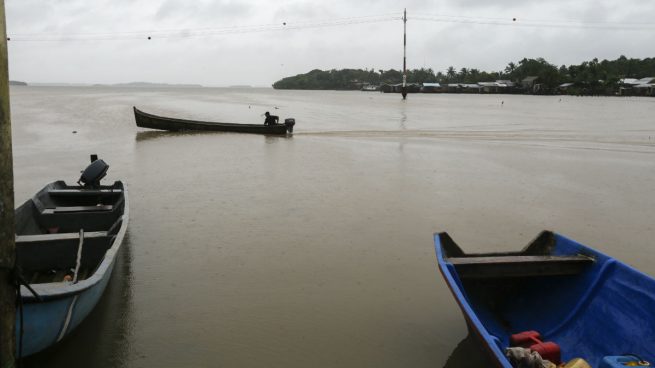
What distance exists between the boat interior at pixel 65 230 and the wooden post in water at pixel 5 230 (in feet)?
3.76

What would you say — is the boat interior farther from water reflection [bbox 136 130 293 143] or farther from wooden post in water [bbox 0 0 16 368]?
water reflection [bbox 136 130 293 143]

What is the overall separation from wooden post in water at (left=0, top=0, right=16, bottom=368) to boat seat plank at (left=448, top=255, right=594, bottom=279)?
12.4 feet

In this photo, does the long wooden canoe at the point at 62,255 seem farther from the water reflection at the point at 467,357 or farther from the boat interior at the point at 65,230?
the water reflection at the point at 467,357

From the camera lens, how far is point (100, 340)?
513cm

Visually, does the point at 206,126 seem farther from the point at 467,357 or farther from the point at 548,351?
the point at 548,351

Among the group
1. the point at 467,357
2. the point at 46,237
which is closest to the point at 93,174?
the point at 46,237

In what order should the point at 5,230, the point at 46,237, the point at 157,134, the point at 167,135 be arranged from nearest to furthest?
the point at 5,230
the point at 46,237
the point at 167,135
the point at 157,134

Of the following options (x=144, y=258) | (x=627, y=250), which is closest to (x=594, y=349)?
(x=627, y=250)

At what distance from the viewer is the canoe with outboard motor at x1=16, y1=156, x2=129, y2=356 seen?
12.8 ft

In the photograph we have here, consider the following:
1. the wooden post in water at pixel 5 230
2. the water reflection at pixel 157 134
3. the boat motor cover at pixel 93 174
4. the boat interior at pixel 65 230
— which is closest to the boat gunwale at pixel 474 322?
the wooden post in water at pixel 5 230

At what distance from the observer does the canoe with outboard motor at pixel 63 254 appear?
390 cm

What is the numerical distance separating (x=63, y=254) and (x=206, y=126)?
20.1m

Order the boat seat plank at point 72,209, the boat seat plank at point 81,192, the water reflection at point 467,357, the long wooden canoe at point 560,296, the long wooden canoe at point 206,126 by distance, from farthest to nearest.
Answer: the long wooden canoe at point 206,126 < the boat seat plank at point 81,192 < the boat seat plank at point 72,209 < the water reflection at point 467,357 < the long wooden canoe at point 560,296

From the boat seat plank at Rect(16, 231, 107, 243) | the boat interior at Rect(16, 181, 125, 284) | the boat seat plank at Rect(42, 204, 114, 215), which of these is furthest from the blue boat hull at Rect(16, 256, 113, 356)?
the boat seat plank at Rect(42, 204, 114, 215)
